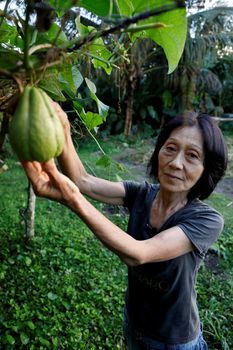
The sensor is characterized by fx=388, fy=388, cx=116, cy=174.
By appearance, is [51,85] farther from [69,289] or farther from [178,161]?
[69,289]

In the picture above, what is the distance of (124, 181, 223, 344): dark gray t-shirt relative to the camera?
1.22 m

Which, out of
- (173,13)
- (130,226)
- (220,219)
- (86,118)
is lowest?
(130,226)

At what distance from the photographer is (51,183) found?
71cm

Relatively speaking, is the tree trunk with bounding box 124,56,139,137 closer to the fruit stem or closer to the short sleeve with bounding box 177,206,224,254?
the short sleeve with bounding box 177,206,224,254

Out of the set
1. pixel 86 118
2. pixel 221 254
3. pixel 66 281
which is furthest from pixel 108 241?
pixel 221 254

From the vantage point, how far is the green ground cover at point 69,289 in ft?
7.22

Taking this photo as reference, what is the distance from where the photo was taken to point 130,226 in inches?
55.7

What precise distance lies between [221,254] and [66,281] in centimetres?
159

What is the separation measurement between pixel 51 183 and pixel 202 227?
→ 0.61 metres

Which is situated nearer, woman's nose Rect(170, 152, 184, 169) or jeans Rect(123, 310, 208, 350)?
woman's nose Rect(170, 152, 184, 169)

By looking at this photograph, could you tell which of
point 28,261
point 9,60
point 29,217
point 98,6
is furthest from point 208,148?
point 29,217

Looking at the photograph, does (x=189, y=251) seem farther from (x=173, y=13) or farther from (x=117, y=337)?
(x=117, y=337)

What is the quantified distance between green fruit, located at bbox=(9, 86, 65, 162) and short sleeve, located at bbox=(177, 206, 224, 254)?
0.75 m

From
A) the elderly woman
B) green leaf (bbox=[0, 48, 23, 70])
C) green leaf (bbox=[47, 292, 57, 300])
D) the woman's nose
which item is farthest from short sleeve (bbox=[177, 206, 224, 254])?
green leaf (bbox=[47, 292, 57, 300])
